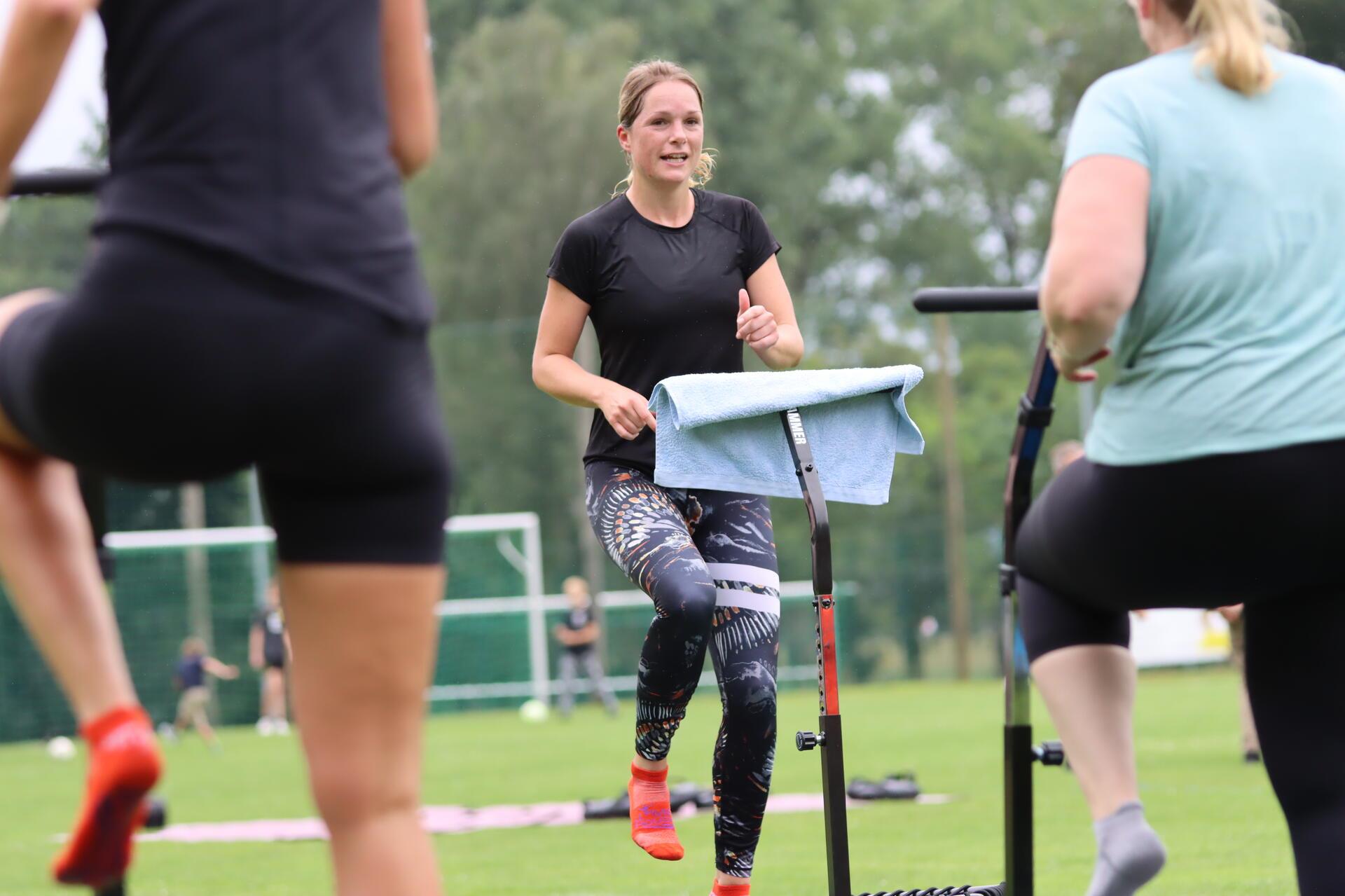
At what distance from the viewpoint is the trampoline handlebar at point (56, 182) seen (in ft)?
10.7

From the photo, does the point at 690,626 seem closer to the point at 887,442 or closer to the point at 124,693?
the point at 887,442

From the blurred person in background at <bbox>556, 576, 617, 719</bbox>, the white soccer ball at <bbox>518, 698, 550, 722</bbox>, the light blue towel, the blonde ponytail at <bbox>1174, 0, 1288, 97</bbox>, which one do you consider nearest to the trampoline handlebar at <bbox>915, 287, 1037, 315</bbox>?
the blonde ponytail at <bbox>1174, 0, 1288, 97</bbox>

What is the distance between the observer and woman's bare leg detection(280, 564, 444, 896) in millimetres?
2338

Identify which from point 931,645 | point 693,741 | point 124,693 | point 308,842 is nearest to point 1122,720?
point 124,693

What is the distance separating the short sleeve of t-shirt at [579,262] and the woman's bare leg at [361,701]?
9.39 feet

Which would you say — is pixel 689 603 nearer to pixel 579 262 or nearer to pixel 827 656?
pixel 827 656

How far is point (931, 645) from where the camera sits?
3036 cm

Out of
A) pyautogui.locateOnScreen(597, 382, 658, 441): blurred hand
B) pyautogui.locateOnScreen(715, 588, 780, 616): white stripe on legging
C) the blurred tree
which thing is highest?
the blurred tree

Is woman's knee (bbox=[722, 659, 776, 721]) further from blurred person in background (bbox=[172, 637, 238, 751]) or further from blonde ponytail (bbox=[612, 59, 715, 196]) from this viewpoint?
blurred person in background (bbox=[172, 637, 238, 751])

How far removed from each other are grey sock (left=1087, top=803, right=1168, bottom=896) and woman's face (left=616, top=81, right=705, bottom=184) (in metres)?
2.73

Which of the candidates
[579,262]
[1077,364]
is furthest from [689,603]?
[1077,364]

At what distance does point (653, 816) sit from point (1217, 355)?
2721 mm

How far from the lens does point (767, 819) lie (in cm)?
925

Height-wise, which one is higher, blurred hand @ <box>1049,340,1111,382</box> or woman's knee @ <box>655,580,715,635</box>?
blurred hand @ <box>1049,340,1111,382</box>
